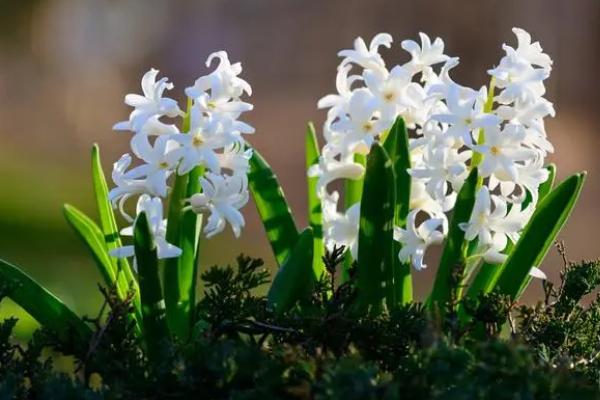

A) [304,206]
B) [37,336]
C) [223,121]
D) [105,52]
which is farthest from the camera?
[105,52]

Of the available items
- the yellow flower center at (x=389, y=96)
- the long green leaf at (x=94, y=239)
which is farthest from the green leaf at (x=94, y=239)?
the yellow flower center at (x=389, y=96)

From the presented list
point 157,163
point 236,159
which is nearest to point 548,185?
point 236,159

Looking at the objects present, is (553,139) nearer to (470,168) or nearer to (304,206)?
(304,206)

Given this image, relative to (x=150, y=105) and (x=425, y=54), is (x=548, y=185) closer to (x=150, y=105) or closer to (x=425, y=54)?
(x=425, y=54)

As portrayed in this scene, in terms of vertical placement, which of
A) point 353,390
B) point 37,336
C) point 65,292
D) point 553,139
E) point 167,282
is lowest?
point 353,390

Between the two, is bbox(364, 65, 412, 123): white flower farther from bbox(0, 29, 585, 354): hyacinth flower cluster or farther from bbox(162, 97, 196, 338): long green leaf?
bbox(162, 97, 196, 338): long green leaf

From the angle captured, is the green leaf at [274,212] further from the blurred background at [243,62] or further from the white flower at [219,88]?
the blurred background at [243,62]

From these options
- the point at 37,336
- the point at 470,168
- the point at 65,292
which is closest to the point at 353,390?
the point at 37,336

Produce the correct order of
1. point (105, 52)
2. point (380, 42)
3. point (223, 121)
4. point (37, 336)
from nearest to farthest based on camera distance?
point (37, 336)
point (223, 121)
point (380, 42)
point (105, 52)
